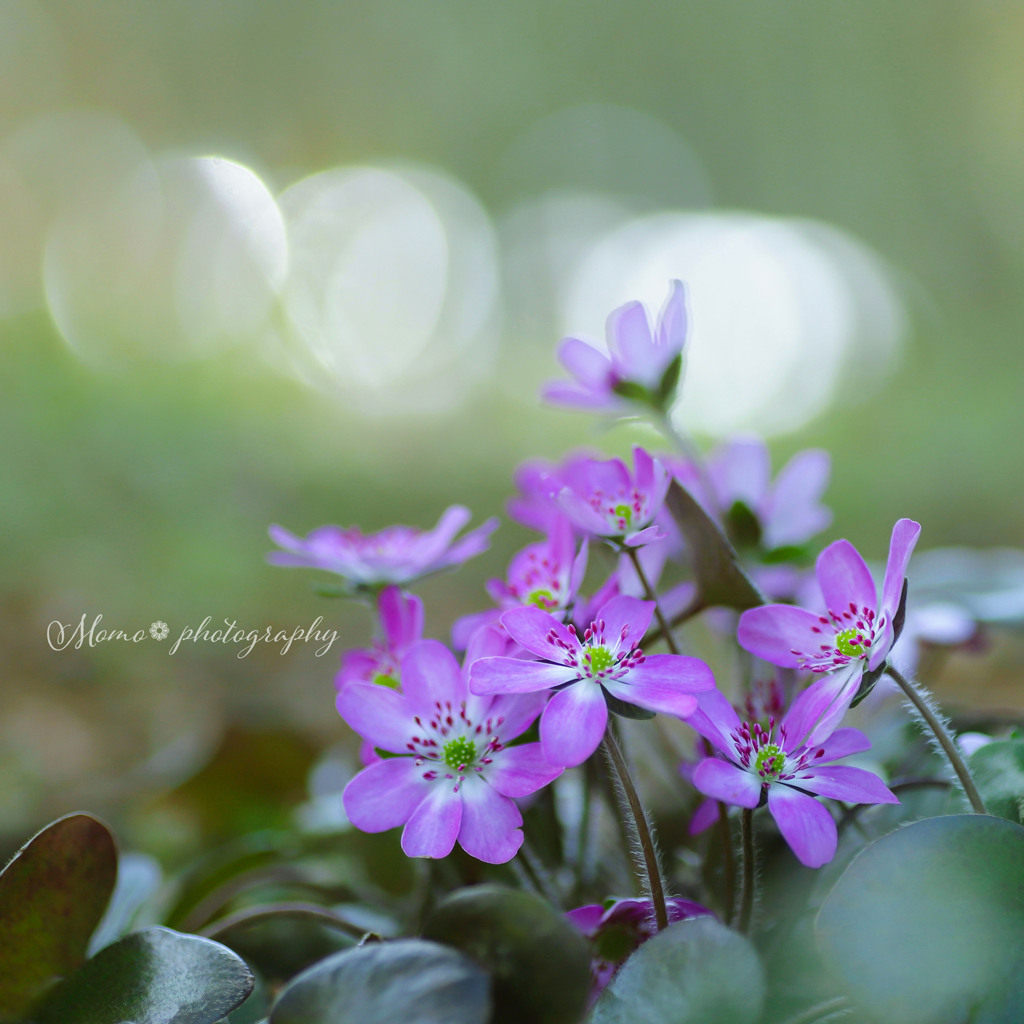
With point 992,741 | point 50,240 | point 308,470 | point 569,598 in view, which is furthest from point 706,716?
point 50,240

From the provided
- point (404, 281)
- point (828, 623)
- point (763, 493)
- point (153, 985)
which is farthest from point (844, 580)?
point (404, 281)

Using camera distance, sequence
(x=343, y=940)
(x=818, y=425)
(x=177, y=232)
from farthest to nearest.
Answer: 1. (x=818, y=425)
2. (x=177, y=232)
3. (x=343, y=940)

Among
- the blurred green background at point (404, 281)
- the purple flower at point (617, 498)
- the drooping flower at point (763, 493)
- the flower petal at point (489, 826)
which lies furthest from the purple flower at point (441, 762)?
the blurred green background at point (404, 281)

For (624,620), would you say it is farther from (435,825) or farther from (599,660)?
(435,825)

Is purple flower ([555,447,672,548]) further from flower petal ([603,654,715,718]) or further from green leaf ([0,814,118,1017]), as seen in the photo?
green leaf ([0,814,118,1017])

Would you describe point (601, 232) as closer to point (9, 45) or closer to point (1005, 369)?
point (1005, 369)

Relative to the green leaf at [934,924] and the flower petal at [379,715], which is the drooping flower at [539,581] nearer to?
the flower petal at [379,715]
